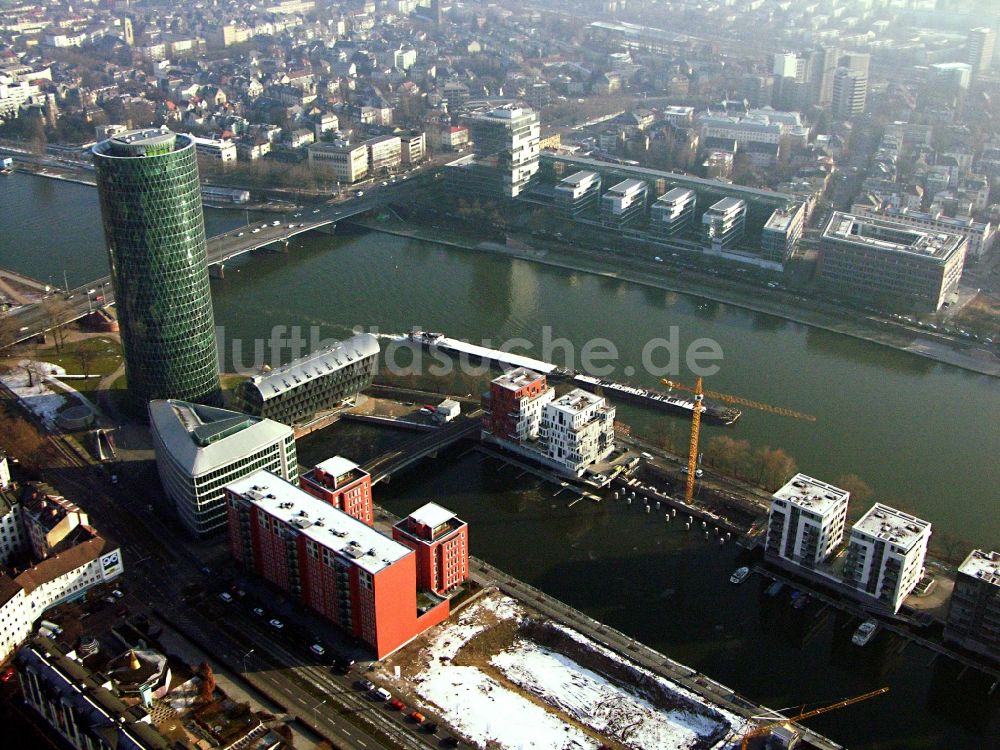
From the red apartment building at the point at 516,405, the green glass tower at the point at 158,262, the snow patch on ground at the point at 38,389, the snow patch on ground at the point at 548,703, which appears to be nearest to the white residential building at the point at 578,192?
the red apartment building at the point at 516,405

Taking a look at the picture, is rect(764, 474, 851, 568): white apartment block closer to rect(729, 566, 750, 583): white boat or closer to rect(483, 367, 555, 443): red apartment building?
rect(729, 566, 750, 583): white boat

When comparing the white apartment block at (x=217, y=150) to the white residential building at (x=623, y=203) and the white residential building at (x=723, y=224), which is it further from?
the white residential building at (x=723, y=224)

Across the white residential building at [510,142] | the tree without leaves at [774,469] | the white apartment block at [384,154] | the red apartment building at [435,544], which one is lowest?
the tree without leaves at [774,469]

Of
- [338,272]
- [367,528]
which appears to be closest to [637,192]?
[338,272]

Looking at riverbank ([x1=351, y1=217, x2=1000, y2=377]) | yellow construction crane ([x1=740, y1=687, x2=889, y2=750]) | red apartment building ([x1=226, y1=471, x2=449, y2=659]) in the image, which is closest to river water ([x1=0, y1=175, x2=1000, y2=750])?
yellow construction crane ([x1=740, y1=687, x2=889, y2=750])

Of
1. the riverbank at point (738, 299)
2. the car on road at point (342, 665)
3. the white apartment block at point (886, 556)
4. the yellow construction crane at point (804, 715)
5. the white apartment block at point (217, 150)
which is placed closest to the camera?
the yellow construction crane at point (804, 715)

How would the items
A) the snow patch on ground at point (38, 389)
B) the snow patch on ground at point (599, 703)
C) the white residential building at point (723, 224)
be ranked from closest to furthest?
1. the snow patch on ground at point (599, 703)
2. the snow patch on ground at point (38, 389)
3. the white residential building at point (723, 224)
